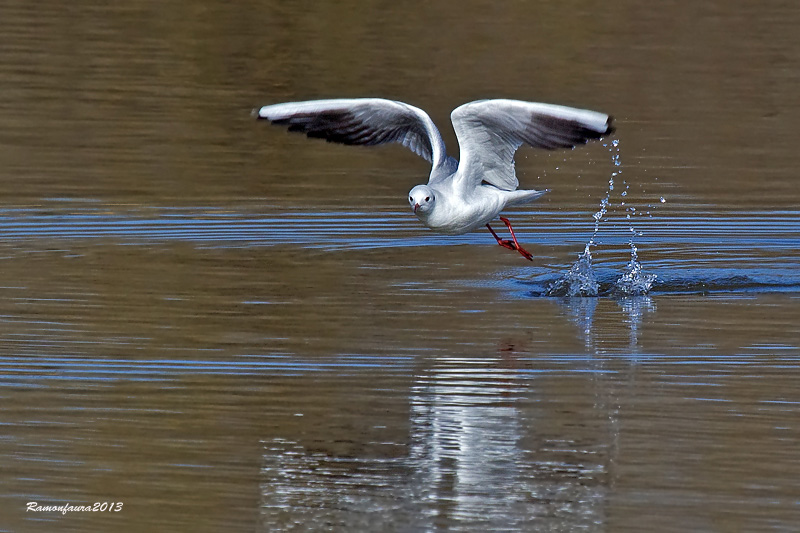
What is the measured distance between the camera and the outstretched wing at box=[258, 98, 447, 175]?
470 inches

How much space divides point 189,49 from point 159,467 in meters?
17.9

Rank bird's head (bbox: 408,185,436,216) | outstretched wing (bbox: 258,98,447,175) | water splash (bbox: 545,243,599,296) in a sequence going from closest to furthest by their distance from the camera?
1. bird's head (bbox: 408,185,436,216)
2. outstretched wing (bbox: 258,98,447,175)
3. water splash (bbox: 545,243,599,296)

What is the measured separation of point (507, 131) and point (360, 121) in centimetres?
111

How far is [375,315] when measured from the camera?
11688 mm

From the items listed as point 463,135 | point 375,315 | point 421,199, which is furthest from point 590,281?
point 421,199

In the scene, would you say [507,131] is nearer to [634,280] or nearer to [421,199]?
[421,199]

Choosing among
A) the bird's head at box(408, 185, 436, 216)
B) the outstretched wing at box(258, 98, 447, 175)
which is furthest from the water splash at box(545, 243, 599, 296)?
the bird's head at box(408, 185, 436, 216)

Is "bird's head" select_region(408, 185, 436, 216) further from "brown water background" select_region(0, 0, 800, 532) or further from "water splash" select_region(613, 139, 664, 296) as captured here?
"water splash" select_region(613, 139, 664, 296)

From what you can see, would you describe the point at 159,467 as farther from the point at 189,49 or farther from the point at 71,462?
the point at 189,49

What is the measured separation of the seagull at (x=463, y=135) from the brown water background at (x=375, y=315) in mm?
768

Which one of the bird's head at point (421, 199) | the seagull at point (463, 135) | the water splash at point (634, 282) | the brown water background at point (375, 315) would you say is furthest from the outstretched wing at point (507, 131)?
the water splash at point (634, 282)

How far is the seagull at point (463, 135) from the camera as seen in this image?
11352 mm

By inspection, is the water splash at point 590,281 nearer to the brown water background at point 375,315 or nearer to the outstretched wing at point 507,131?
the brown water background at point 375,315

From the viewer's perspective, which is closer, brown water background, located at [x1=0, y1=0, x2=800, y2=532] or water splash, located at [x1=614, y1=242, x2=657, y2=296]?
brown water background, located at [x1=0, y1=0, x2=800, y2=532]
